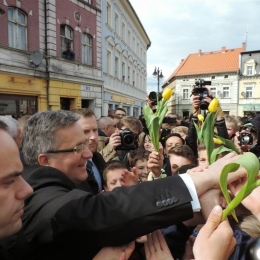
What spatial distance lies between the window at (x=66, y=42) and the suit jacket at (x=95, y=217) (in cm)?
1201

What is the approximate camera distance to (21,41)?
1044 centimetres

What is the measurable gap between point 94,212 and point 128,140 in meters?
1.81

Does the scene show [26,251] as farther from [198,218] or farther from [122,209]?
[198,218]

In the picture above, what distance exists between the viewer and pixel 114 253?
3.34 feet

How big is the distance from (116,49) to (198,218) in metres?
17.6

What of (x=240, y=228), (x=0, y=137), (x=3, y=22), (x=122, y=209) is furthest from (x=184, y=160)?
(x=3, y=22)

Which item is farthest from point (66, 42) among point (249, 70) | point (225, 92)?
point (249, 70)

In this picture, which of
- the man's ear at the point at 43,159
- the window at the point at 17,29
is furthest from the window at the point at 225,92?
the man's ear at the point at 43,159

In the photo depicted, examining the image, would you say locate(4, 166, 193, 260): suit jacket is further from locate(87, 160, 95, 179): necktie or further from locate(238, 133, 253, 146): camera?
locate(238, 133, 253, 146): camera

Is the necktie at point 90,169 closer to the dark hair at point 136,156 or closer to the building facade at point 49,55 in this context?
the dark hair at point 136,156

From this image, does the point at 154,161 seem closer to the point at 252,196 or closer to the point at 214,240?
the point at 252,196

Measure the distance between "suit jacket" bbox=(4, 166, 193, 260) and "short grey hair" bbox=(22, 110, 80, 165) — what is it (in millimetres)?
406

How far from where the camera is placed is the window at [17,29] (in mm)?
9930

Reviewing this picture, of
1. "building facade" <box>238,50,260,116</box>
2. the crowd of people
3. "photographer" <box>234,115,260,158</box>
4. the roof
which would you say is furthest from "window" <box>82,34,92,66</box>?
the roof
